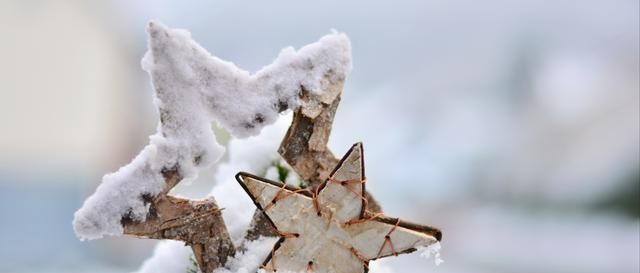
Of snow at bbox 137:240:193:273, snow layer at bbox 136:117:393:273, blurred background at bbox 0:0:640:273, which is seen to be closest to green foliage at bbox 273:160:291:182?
snow layer at bbox 136:117:393:273

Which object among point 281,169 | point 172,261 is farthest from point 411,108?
point 172,261

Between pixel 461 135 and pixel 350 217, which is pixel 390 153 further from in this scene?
pixel 350 217

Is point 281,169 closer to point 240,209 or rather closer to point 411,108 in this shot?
point 240,209

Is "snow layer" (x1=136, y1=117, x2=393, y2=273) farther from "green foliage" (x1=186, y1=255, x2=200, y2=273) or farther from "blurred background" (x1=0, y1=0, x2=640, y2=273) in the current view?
"blurred background" (x1=0, y1=0, x2=640, y2=273)

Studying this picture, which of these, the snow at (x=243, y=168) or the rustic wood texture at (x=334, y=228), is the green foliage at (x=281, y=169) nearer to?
the snow at (x=243, y=168)

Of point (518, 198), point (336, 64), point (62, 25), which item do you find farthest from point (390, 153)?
point (336, 64)

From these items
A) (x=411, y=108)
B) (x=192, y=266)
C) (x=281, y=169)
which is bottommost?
(x=192, y=266)

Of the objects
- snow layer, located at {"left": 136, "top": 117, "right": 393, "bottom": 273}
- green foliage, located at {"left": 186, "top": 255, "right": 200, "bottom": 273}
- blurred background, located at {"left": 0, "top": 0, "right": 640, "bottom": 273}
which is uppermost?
blurred background, located at {"left": 0, "top": 0, "right": 640, "bottom": 273}
